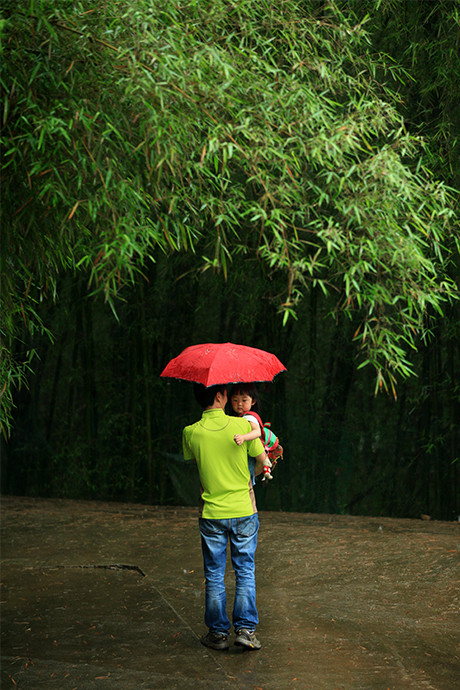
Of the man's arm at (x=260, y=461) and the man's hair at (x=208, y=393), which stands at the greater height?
the man's hair at (x=208, y=393)

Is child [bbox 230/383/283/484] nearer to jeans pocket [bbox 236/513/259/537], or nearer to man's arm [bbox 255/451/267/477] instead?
man's arm [bbox 255/451/267/477]

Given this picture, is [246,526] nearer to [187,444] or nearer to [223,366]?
[187,444]

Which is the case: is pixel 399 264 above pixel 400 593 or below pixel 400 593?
above

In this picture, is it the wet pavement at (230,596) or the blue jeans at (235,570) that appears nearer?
the wet pavement at (230,596)

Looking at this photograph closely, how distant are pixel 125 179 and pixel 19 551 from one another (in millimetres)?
3560

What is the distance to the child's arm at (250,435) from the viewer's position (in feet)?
9.63

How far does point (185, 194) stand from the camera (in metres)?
2.71

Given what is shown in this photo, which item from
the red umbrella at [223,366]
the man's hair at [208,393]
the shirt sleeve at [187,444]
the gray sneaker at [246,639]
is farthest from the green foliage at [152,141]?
the gray sneaker at [246,639]

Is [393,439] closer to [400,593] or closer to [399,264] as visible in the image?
[400,593]

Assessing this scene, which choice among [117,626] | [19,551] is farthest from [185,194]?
[19,551]

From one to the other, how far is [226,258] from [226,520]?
8.99 feet

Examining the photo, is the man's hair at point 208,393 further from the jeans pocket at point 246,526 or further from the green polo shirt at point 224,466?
the jeans pocket at point 246,526

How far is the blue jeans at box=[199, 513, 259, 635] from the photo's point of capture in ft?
9.88

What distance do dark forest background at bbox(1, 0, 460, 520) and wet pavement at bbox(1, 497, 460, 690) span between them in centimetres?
96
